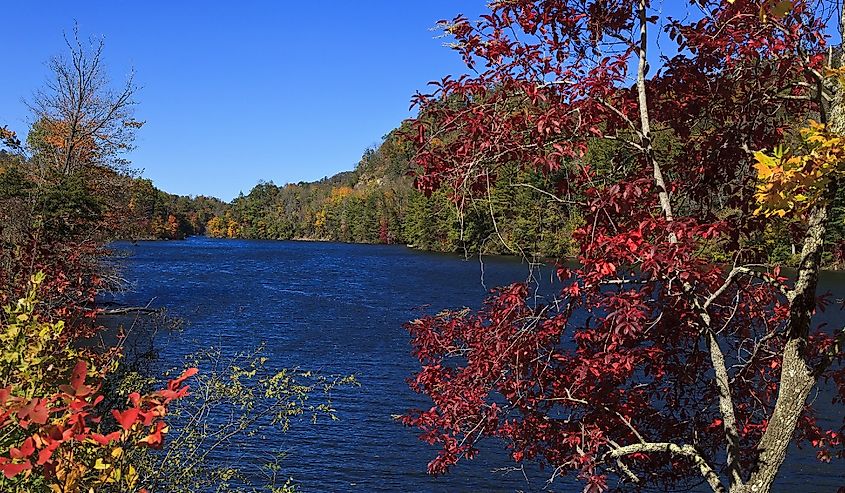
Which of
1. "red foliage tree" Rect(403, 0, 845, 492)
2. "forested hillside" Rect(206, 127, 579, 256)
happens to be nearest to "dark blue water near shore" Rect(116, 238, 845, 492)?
"red foliage tree" Rect(403, 0, 845, 492)

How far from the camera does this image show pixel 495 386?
445 cm

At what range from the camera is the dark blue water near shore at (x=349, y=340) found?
42.0 feet

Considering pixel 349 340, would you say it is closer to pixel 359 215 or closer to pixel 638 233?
pixel 638 233

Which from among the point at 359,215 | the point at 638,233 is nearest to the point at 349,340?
the point at 638,233

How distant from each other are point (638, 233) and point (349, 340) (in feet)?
68.4

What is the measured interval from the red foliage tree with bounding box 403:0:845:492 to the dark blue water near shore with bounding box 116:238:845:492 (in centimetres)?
90

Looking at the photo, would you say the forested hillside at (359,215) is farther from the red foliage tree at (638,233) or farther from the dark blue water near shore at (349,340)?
the red foliage tree at (638,233)

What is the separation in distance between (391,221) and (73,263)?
313 ft

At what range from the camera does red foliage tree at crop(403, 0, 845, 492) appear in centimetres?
386

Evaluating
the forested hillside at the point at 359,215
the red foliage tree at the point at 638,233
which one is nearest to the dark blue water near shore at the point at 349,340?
the red foliage tree at the point at 638,233

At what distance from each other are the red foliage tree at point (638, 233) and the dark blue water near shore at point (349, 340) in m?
0.90

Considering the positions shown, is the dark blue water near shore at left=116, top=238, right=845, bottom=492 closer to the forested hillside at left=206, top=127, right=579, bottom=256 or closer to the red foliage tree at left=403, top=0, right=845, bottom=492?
the red foliage tree at left=403, top=0, right=845, bottom=492

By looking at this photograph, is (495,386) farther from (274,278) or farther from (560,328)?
(274,278)

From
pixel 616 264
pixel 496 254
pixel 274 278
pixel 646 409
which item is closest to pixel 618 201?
pixel 616 264
